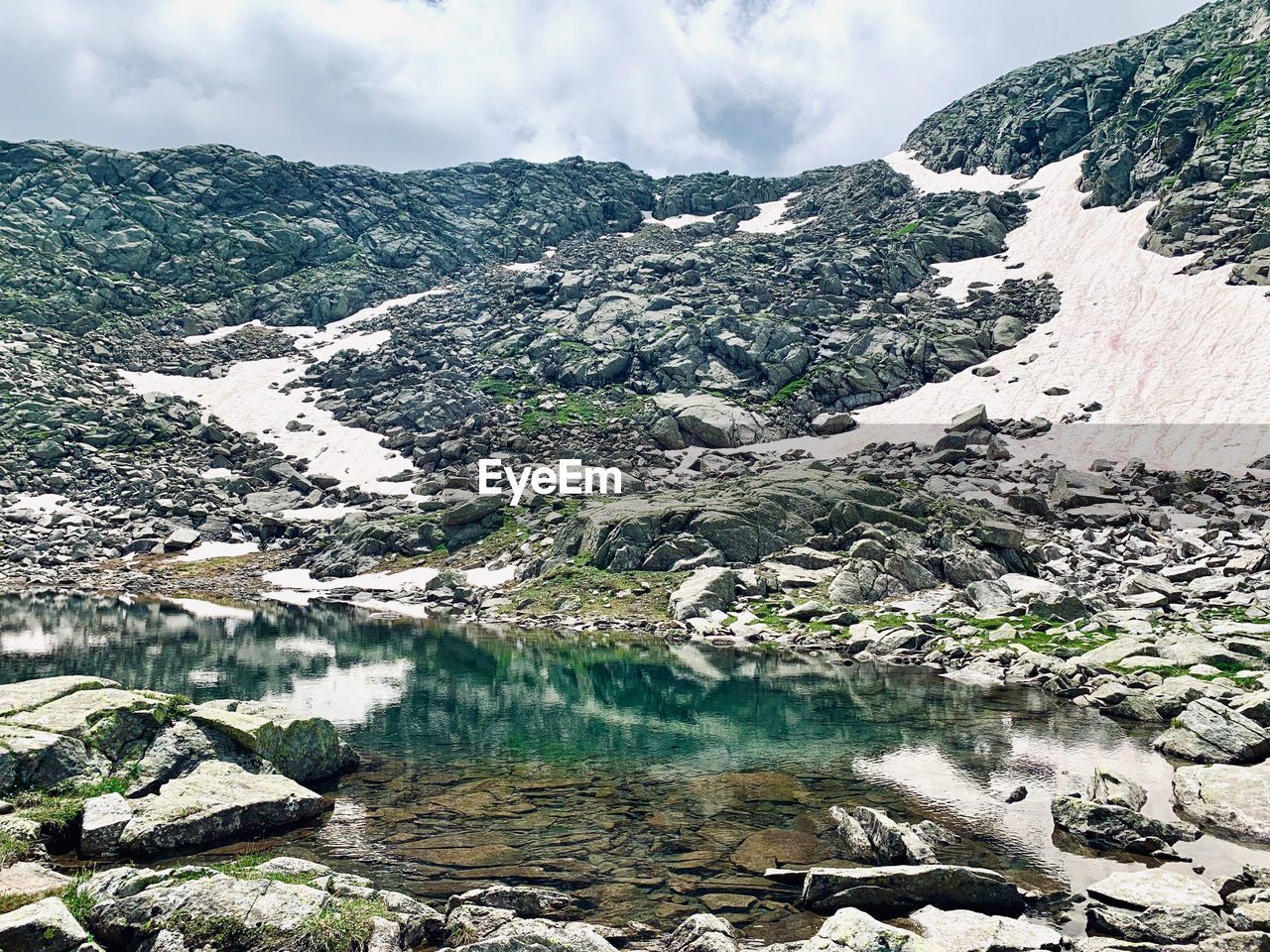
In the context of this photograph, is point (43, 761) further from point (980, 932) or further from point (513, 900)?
point (980, 932)

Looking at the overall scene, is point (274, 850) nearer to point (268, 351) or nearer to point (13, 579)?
point (13, 579)

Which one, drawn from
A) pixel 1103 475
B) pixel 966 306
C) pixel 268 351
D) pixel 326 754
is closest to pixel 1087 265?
pixel 966 306

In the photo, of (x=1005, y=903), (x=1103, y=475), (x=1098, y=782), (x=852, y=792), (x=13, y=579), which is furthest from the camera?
(x=1103, y=475)

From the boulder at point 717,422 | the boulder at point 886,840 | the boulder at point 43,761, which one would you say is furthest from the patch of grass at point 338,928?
the boulder at point 717,422

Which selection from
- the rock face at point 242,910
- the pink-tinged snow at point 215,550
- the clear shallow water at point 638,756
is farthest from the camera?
the pink-tinged snow at point 215,550

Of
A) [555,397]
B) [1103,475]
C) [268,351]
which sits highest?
[268,351]

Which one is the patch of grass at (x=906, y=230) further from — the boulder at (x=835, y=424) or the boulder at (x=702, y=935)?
the boulder at (x=702, y=935)
